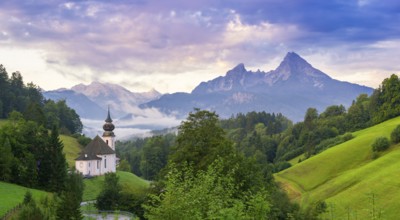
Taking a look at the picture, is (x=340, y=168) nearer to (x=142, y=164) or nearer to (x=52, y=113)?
(x=142, y=164)

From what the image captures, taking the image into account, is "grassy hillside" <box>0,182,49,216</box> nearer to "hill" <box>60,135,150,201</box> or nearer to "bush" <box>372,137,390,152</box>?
"hill" <box>60,135,150,201</box>

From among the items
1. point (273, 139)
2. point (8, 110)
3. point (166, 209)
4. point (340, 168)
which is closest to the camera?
point (166, 209)

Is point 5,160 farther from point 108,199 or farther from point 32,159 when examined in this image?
point 108,199

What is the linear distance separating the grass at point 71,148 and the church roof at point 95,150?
268 inches

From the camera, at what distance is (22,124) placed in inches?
2753

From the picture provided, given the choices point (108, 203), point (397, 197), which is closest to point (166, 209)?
point (108, 203)

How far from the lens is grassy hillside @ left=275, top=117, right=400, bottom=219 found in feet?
194

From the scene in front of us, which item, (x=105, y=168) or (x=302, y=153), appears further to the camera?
(x=302, y=153)

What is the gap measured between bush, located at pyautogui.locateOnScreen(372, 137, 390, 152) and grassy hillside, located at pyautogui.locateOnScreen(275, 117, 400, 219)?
934 millimetres

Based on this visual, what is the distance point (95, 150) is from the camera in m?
92.3

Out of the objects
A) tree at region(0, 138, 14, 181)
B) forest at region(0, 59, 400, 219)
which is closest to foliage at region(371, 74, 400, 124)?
forest at region(0, 59, 400, 219)

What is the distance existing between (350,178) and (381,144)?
12.8m

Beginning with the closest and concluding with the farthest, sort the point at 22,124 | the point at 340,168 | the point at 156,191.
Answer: the point at 156,191, the point at 22,124, the point at 340,168

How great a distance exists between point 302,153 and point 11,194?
89726mm
